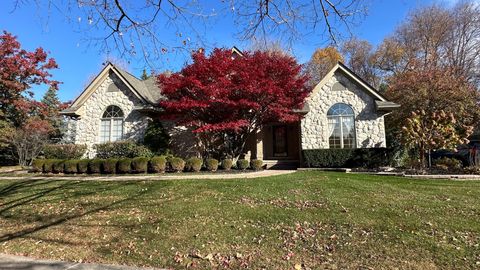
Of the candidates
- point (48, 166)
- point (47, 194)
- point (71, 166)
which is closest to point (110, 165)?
point (71, 166)

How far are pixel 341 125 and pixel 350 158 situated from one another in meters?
1.91

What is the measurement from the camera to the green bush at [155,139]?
15763 mm

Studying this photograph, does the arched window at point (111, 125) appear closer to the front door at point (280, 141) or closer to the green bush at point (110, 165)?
the green bush at point (110, 165)

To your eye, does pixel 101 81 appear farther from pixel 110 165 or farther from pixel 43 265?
pixel 43 265

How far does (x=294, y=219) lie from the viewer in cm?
602

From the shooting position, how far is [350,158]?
15594 millimetres

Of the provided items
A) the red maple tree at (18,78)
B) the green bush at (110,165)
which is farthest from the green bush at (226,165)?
the red maple tree at (18,78)

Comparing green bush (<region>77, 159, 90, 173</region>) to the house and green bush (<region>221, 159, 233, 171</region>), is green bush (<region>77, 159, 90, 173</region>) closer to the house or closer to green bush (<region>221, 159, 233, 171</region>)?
the house

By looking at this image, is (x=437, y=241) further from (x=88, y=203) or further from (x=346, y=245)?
(x=88, y=203)

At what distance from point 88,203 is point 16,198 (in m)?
2.58

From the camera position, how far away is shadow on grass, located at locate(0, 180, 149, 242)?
632 cm

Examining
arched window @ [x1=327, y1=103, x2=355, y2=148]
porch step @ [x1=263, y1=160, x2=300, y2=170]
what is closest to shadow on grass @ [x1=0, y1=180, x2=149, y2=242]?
porch step @ [x1=263, y1=160, x2=300, y2=170]

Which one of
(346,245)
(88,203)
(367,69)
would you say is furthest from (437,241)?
(367,69)

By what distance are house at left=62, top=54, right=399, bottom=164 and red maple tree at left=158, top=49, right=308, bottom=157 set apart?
188 cm
